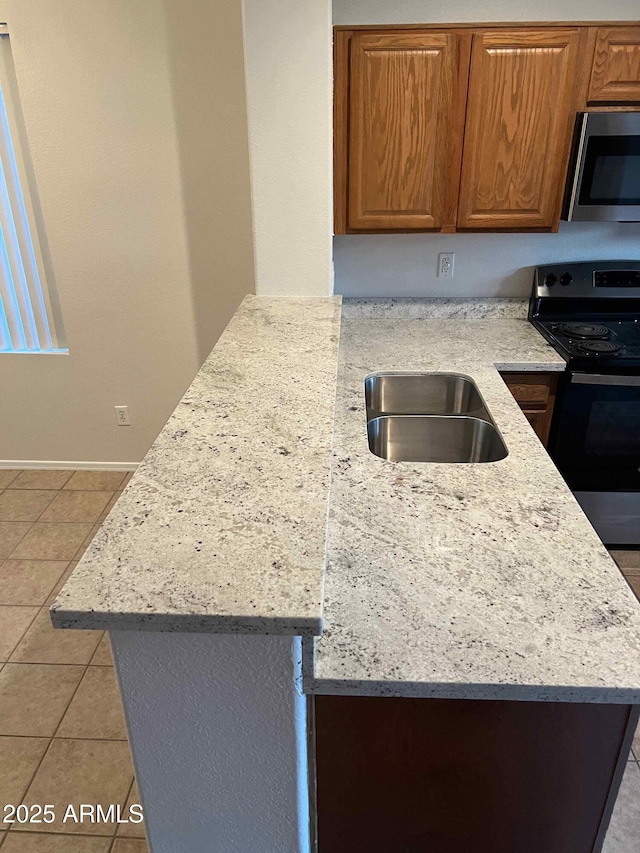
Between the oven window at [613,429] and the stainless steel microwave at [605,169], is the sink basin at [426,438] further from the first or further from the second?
the stainless steel microwave at [605,169]

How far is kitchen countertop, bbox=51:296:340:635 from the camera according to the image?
795mm

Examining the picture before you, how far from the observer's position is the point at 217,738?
0.95 m

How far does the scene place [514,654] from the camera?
3.18ft

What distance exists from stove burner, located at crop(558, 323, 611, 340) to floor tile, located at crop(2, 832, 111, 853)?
7.74ft

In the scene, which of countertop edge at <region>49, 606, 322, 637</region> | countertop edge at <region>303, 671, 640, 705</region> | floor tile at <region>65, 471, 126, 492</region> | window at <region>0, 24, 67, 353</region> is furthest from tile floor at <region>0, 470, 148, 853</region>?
countertop edge at <region>49, 606, 322, 637</region>

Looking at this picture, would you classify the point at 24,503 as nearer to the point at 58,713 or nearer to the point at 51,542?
the point at 51,542

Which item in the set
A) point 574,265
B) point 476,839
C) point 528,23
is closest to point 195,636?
point 476,839

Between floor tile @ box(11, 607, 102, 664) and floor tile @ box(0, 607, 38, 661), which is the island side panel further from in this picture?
floor tile @ box(0, 607, 38, 661)

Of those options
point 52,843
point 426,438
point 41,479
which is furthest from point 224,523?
point 41,479

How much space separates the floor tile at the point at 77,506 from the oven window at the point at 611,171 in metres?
2.54

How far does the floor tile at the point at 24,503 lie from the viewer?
119 inches

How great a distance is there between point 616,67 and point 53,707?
288 cm

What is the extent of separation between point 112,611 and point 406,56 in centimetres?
213

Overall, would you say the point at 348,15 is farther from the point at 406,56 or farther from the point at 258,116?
the point at 258,116
